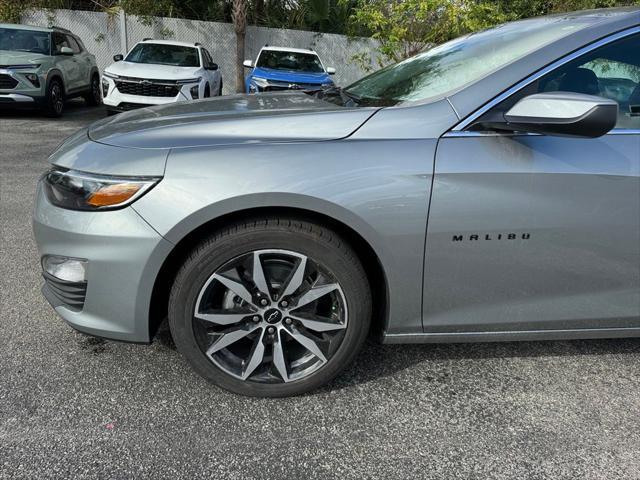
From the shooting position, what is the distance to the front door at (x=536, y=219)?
2051 mm

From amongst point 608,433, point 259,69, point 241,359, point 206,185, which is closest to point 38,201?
point 206,185

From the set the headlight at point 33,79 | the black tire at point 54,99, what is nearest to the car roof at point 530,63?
the headlight at point 33,79

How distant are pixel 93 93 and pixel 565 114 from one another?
13530 mm

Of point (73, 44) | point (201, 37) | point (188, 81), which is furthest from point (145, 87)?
point (201, 37)

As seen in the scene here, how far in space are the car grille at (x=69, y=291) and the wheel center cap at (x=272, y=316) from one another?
0.74m

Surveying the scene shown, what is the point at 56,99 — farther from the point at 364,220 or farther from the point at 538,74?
the point at 538,74

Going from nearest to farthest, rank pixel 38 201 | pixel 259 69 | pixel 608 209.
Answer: pixel 608 209 → pixel 38 201 → pixel 259 69

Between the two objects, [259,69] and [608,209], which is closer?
[608,209]

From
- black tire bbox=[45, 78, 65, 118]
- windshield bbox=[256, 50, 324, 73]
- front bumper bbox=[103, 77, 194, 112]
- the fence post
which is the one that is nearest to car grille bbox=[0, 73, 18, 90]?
black tire bbox=[45, 78, 65, 118]

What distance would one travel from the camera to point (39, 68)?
9992mm

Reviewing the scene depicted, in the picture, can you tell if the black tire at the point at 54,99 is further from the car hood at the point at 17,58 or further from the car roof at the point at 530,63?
the car roof at the point at 530,63

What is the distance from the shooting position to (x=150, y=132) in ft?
7.21

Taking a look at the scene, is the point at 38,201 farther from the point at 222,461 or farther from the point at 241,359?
the point at 222,461

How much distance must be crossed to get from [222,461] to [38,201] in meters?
1.35
